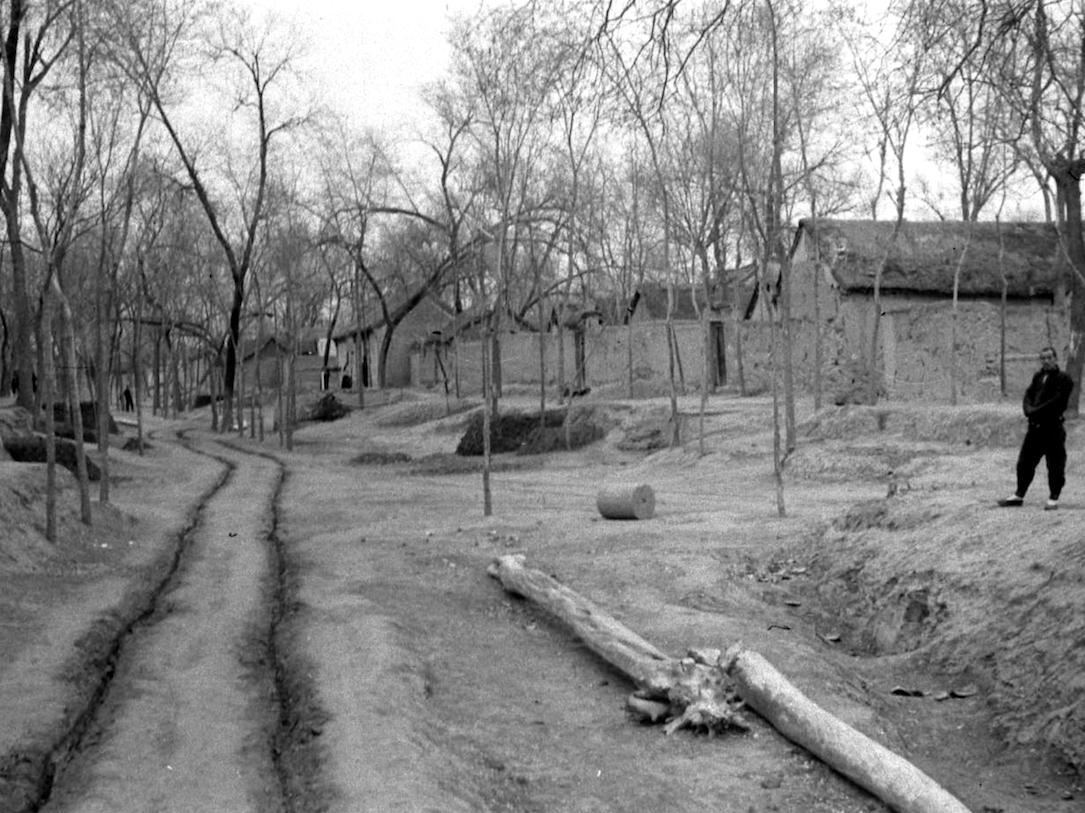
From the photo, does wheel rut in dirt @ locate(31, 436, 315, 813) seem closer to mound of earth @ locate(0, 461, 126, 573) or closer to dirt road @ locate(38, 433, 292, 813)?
dirt road @ locate(38, 433, 292, 813)

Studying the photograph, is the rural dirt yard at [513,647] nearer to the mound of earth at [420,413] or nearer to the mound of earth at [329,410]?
the mound of earth at [420,413]

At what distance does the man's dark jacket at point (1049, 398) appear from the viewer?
1341 centimetres

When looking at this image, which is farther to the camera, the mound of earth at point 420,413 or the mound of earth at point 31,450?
the mound of earth at point 420,413

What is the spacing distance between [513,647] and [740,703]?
2.82m

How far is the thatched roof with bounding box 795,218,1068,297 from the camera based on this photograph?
115 feet

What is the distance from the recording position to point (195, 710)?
9656 millimetres

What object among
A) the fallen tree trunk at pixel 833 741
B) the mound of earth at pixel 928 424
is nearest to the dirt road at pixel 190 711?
the fallen tree trunk at pixel 833 741

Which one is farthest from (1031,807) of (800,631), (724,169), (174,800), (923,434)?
(724,169)

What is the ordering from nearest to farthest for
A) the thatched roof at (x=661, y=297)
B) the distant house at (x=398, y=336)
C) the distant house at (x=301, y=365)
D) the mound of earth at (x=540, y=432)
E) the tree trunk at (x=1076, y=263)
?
the tree trunk at (x=1076, y=263)
the mound of earth at (x=540, y=432)
the thatched roof at (x=661, y=297)
the distant house at (x=398, y=336)
the distant house at (x=301, y=365)

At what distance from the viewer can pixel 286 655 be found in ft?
37.2

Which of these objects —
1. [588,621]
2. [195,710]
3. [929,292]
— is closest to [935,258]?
[929,292]

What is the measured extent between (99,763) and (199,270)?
46642 mm

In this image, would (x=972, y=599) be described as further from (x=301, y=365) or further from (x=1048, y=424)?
(x=301, y=365)

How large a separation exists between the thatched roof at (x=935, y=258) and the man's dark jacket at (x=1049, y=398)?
835 inches
